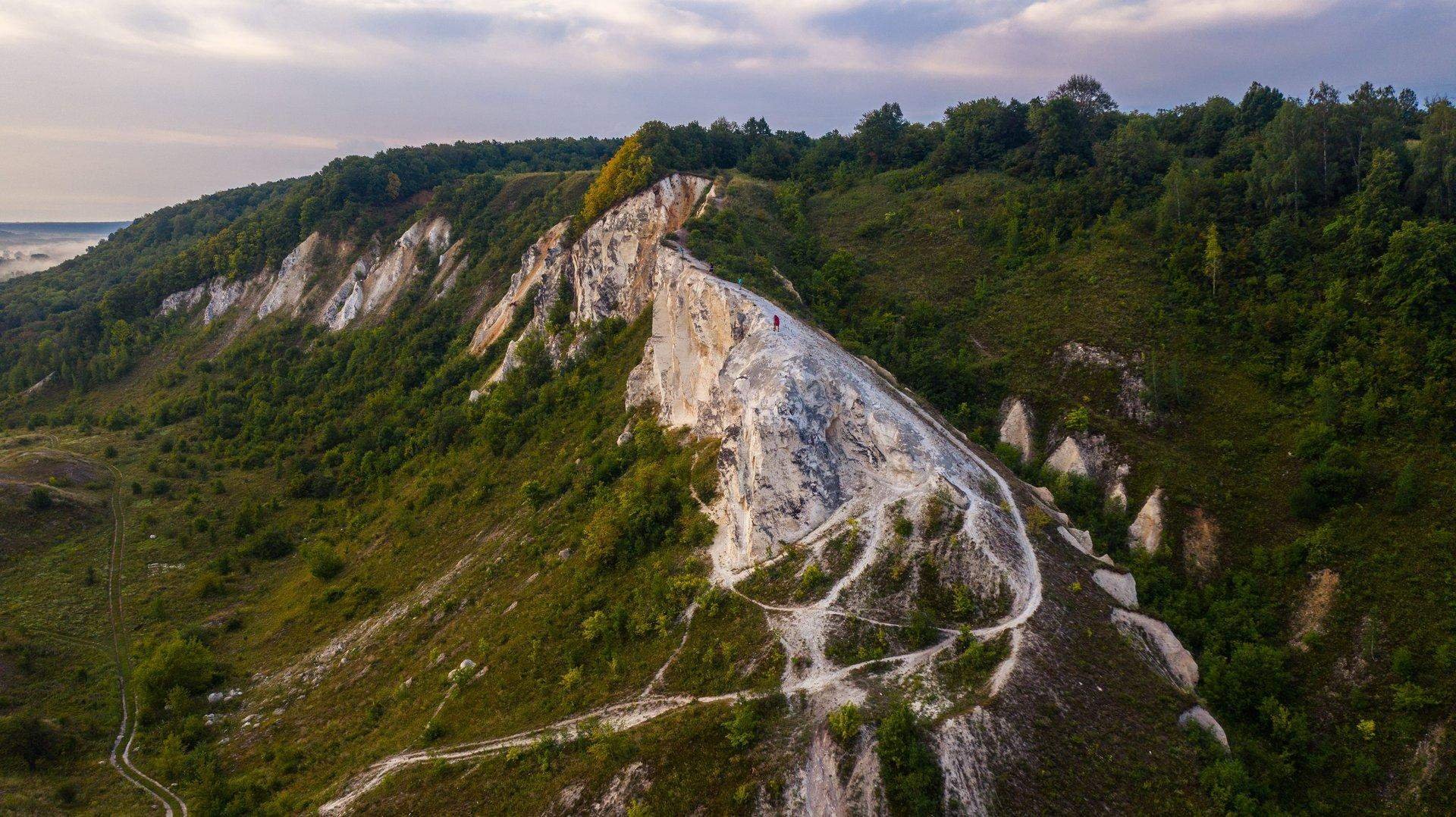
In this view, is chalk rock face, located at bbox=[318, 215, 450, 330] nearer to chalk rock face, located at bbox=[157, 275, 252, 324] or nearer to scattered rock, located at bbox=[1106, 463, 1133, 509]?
chalk rock face, located at bbox=[157, 275, 252, 324]

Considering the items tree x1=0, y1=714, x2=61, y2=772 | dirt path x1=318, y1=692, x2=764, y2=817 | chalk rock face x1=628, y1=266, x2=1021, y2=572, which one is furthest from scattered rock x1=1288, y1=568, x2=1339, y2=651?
tree x1=0, y1=714, x2=61, y2=772

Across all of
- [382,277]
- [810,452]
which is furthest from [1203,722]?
[382,277]

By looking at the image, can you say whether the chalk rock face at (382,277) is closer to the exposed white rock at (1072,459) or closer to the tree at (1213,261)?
the exposed white rock at (1072,459)

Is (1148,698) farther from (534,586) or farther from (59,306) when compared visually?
(59,306)

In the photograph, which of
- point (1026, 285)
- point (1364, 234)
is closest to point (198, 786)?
point (1026, 285)

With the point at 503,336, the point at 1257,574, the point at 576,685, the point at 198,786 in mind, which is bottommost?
the point at 198,786

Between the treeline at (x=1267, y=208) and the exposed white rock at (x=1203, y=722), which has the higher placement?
the treeline at (x=1267, y=208)

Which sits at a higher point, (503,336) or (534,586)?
(503,336)

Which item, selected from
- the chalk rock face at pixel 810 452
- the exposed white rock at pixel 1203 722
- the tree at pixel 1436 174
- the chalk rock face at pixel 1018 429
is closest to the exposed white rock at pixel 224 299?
the chalk rock face at pixel 810 452
